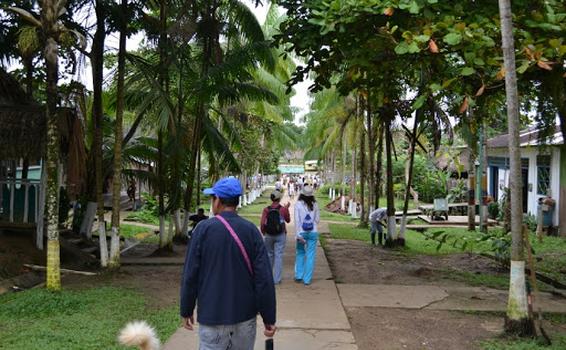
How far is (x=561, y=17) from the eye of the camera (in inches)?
262

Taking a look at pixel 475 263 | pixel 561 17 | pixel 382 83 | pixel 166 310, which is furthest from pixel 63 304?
pixel 475 263

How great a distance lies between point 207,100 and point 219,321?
33.1 ft

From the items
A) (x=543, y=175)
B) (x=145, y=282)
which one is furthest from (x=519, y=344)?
(x=543, y=175)

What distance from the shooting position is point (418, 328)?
6.91 metres

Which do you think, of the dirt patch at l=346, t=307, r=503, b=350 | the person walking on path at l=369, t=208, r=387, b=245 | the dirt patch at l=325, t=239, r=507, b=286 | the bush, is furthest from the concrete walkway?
the bush

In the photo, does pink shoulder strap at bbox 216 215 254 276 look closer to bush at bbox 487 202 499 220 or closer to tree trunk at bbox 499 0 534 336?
tree trunk at bbox 499 0 534 336

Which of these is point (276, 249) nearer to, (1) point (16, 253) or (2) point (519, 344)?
(2) point (519, 344)

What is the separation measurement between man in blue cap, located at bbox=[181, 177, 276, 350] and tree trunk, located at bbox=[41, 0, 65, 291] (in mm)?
5193

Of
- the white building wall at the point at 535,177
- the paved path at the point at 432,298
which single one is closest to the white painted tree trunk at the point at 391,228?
the white building wall at the point at 535,177

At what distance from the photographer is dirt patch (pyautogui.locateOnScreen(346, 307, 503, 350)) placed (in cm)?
624

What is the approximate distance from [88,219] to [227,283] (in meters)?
10.9

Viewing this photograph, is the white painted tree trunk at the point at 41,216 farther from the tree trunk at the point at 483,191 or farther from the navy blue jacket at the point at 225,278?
the tree trunk at the point at 483,191

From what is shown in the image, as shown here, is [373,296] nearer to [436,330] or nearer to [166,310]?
[436,330]

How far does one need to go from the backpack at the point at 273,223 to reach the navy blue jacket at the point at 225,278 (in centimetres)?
496
